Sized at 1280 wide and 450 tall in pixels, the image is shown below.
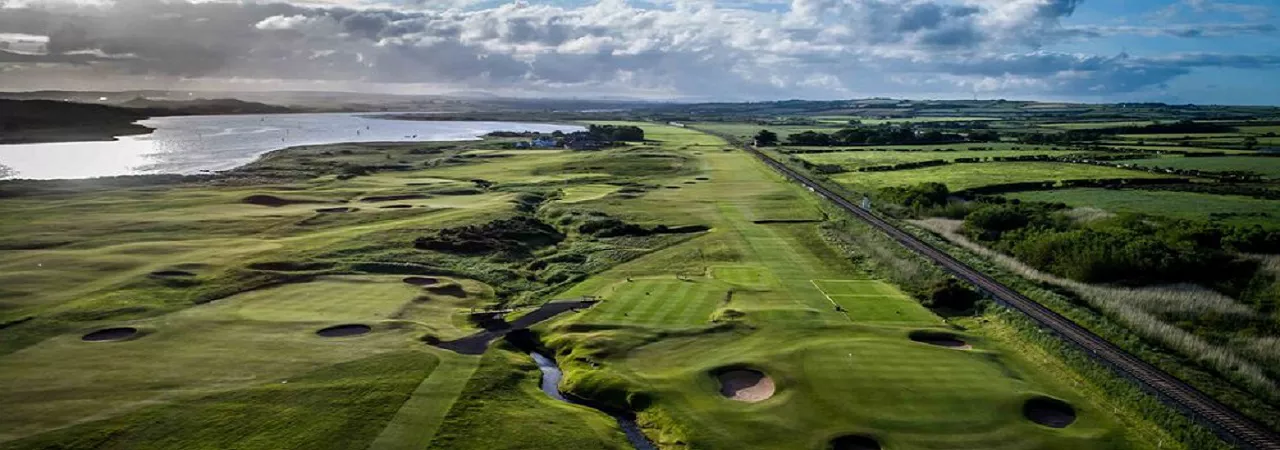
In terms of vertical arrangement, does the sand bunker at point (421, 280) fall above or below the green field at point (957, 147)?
below

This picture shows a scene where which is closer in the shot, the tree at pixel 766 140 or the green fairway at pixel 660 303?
the green fairway at pixel 660 303

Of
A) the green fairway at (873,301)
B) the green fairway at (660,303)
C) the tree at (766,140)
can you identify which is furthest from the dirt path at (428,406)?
the tree at (766,140)

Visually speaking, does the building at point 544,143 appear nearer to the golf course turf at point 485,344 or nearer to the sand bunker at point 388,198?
the sand bunker at point 388,198

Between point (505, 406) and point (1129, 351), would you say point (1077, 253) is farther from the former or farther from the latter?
point (505, 406)

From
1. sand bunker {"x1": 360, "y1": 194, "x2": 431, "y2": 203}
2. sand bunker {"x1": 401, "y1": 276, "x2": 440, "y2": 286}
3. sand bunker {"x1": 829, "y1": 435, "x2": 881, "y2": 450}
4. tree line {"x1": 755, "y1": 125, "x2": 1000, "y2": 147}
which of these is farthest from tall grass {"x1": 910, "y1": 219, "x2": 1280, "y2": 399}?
tree line {"x1": 755, "y1": 125, "x2": 1000, "y2": 147}

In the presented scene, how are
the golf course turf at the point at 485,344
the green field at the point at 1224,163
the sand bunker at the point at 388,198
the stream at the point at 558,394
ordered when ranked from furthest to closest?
the green field at the point at 1224,163 < the sand bunker at the point at 388,198 < the stream at the point at 558,394 < the golf course turf at the point at 485,344

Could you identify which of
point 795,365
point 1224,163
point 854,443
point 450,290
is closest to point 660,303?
point 795,365


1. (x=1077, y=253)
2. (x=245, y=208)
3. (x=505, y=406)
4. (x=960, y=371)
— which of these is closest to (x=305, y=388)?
(x=505, y=406)
